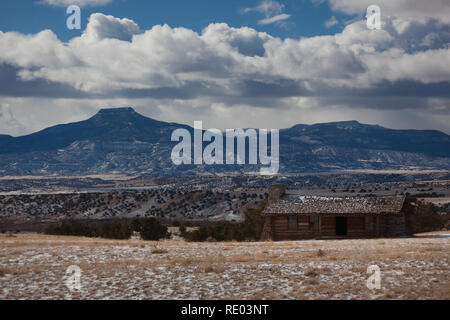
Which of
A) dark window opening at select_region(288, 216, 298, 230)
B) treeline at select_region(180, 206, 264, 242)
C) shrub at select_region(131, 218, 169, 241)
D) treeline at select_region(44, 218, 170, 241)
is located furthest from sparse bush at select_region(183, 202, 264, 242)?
dark window opening at select_region(288, 216, 298, 230)

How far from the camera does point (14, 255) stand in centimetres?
1897

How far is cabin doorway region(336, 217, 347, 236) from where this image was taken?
117 ft

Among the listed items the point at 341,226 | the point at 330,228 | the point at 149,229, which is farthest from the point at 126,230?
the point at 341,226

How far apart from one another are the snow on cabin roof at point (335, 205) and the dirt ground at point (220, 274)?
14.0m

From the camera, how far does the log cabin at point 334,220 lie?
115 ft

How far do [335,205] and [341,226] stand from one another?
1.41 meters

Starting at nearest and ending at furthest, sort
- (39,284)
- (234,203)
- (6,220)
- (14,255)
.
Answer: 1. (39,284)
2. (14,255)
3. (6,220)
4. (234,203)

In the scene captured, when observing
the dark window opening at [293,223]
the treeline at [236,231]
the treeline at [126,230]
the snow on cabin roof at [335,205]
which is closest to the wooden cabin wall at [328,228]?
the dark window opening at [293,223]

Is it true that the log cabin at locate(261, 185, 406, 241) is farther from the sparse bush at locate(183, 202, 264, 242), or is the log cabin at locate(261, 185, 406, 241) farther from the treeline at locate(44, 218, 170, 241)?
the treeline at locate(44, 218, 170, 241)

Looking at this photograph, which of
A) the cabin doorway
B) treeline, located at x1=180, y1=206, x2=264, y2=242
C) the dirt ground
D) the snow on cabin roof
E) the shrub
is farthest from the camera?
the shrub

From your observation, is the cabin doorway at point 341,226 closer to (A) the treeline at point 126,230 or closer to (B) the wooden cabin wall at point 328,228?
(B) the wooden cabin wall at point 328,228

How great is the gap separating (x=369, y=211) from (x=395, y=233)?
241cm

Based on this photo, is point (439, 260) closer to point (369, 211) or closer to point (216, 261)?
point (216, 261)
